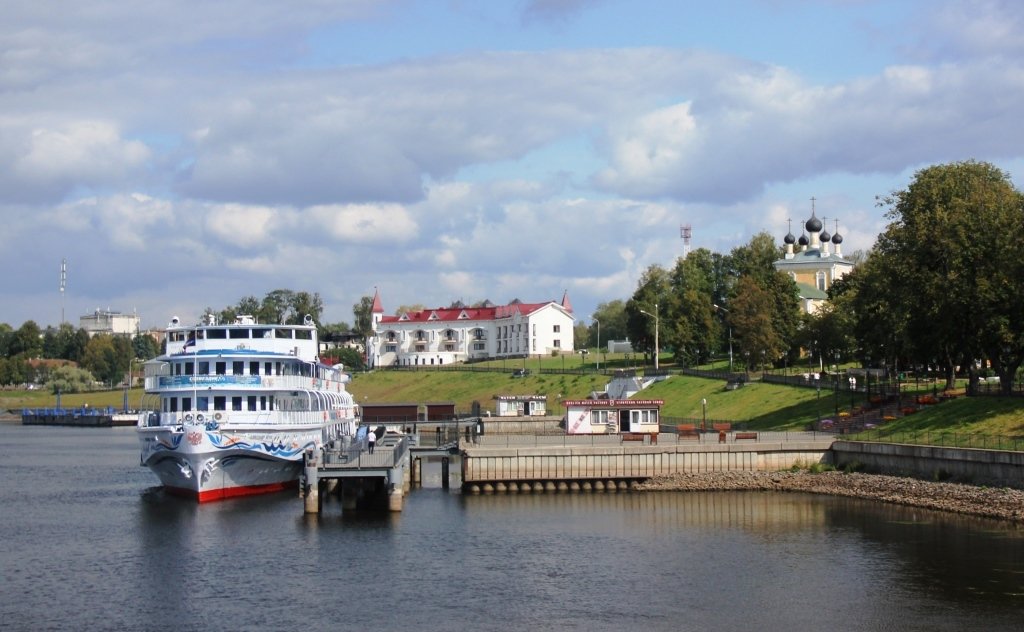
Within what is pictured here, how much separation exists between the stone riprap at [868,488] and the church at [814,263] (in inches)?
3989

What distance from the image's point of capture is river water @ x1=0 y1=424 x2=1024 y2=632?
46719 millimetres

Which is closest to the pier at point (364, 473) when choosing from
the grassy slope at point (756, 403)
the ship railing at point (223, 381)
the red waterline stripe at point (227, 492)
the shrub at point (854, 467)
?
the red waterline stripe at point (227, 492)

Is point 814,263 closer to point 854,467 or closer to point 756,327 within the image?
point 756,327

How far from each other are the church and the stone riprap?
10133 cm

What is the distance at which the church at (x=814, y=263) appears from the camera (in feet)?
596

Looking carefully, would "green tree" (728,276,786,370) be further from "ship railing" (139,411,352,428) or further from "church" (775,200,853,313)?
"ship railing" (139,411,352,428)

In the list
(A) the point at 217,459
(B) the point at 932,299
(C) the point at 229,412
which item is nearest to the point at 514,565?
(A) the point at 217,459

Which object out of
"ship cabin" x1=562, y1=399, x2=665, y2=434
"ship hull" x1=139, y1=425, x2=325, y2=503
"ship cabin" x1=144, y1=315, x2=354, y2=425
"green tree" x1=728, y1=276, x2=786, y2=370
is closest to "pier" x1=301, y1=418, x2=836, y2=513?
"ship hull" x1=139, y1=425, x2=325, y2=503

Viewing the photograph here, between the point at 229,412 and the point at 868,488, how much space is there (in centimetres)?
3795

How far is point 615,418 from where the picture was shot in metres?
96.6

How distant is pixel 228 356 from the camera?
79.0 meters

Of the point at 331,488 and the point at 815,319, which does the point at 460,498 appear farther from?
the point at 815,319

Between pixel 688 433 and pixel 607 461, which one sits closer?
pixel 607 461

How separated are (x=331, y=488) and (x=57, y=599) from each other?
3621 centimetres
